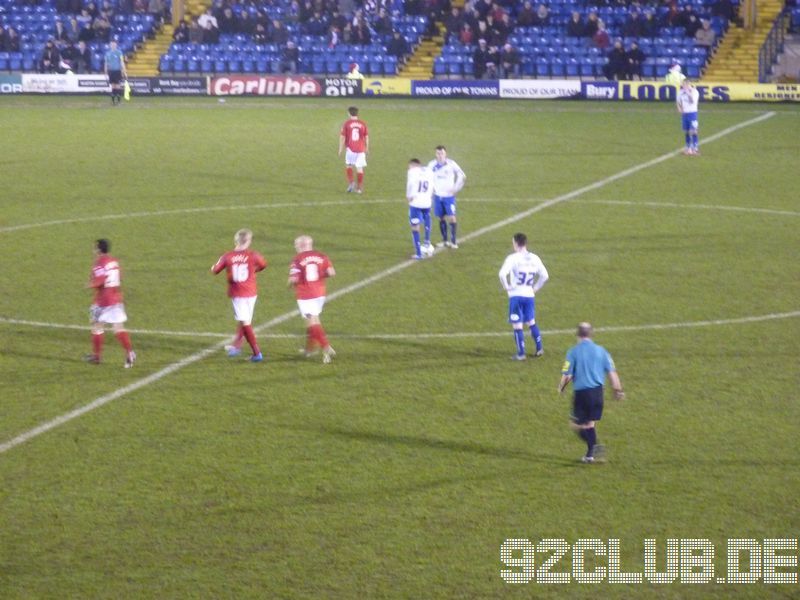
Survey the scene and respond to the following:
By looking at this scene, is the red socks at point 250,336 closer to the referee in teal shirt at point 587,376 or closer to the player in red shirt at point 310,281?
the player in red shirt at point 310,281

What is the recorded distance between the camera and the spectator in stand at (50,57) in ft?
180

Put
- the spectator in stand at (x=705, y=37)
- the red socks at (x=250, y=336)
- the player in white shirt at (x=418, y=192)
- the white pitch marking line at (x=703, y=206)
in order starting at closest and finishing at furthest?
the red socks at (x=250, y=336) < the player in white shirt at (x=418, y=192) < the white pitch marking line at (x=703, y=206) < the spectator in stand at (x=705, y=37)

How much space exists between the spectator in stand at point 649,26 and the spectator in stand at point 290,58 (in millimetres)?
14282

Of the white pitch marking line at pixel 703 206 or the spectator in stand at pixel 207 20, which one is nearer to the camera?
the white pitch marking line at pixel 703 206

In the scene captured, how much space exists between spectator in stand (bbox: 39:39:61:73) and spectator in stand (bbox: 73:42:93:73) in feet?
3.12

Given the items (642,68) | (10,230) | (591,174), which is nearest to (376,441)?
(10,230)

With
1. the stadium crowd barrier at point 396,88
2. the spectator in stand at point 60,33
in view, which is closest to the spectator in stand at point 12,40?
the spectator in stand at point 60,33

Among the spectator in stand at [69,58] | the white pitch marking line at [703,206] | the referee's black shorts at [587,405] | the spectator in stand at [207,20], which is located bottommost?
the white pitch marking line at [703,206]

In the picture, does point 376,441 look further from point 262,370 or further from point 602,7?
point 602,7

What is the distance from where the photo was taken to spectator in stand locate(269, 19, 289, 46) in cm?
5634

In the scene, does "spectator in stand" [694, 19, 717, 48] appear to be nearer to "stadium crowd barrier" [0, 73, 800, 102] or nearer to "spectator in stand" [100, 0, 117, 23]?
"stadium crowd barrier" [0, 73, 800, 102]

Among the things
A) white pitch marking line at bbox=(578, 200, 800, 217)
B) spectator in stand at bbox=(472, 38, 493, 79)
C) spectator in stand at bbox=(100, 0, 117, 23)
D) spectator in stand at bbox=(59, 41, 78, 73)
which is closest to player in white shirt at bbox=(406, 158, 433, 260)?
white pitch marking line at bbox=(578, 200, 800, 217)

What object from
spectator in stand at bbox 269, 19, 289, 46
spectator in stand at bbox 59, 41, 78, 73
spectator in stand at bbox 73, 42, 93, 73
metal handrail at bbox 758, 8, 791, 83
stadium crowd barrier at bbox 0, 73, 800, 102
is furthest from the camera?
spectator in stand at bbox 269, 19, 289, 46

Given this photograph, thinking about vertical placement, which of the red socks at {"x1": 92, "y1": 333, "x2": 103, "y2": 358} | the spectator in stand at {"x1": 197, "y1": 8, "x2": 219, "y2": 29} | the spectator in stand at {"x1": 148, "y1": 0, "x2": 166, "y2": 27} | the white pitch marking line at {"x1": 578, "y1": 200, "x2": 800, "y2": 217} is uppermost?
the spectator in stand at {"x1": 148, "y1": 0, "x2": 166, "y2": 27}
